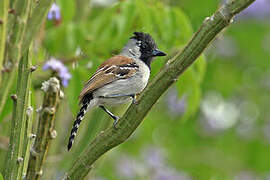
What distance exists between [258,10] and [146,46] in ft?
16.2

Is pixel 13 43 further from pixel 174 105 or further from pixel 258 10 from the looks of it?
pixel 258 10

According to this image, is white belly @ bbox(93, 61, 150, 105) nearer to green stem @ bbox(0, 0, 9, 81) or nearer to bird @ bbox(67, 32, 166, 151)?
bird @ bbox(67, 32, 166, 151)

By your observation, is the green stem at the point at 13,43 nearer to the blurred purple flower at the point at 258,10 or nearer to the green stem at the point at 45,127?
the green stem at the point at 45,127

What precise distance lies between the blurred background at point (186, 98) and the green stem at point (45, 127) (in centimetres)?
157

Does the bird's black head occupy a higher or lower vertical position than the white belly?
higher

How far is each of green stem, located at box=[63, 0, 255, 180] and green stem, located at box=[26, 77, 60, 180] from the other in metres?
0.18

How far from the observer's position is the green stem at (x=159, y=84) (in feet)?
6.58

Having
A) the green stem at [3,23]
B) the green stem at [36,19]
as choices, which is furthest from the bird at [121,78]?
the green stem at [3,23]

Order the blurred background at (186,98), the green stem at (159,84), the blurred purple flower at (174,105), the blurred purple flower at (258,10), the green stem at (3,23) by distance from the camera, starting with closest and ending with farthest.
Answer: the green stem at (3,23) → the green stem at (159,84) → the blurred background at (186,98) → the blurred purple flower at (174,105) → the blurred purple flower at (258,10)

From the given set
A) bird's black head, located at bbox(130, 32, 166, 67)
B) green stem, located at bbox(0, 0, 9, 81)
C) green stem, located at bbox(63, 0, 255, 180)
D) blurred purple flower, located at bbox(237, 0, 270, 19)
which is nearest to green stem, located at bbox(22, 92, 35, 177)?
green stem, located at bbox(63, 0, 255, 180)

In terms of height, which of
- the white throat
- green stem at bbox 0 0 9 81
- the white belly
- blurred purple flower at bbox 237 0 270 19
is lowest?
the white belly

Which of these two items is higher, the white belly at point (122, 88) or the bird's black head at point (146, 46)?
the bird's black head at point (146, 46)

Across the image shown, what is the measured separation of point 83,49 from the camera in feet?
12.8

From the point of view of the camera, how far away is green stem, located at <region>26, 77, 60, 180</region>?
1940mm
